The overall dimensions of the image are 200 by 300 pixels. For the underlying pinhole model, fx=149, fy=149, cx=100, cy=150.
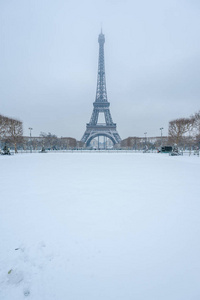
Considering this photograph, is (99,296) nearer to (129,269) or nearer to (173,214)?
(129,269)

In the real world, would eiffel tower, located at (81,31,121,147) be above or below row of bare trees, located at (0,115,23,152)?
above

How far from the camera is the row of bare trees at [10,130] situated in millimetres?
32031

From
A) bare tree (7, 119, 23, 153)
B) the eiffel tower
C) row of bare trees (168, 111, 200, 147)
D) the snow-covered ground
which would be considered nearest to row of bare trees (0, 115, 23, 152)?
bare tree (7, 119, 23, 153)

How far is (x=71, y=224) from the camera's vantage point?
11.8ft

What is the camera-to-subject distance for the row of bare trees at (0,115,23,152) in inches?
→ 1261

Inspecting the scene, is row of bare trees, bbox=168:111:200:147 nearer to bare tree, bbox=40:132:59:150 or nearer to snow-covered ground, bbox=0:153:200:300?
snow-covered ground, bbox=0:153:200:300

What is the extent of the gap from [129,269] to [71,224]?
1.69m

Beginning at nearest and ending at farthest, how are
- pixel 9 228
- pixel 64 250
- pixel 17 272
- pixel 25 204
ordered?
pixel 17 272, pixel 64 250, pixel 9 228, pixel 25 204

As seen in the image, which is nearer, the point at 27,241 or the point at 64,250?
the point at 64,250

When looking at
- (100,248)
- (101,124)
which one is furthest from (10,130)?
(101,124)

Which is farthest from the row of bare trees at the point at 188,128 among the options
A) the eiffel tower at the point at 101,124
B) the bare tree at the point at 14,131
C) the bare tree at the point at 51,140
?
the bare tree at the point at 51,140

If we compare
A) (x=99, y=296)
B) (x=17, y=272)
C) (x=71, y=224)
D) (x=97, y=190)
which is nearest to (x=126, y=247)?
(x=99, y=296)

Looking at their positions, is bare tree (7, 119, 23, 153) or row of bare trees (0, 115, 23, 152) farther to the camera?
bare tree (7, 119, 23, 153)

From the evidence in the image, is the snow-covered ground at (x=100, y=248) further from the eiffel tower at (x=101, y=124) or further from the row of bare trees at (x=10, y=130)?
the eiffel tower at (x=101, y=124)
